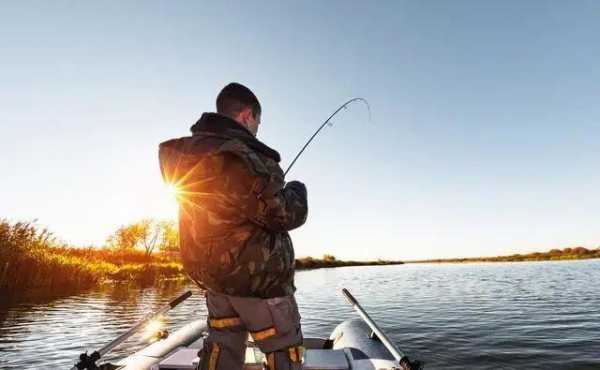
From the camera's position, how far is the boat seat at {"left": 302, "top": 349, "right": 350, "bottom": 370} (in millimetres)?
4662

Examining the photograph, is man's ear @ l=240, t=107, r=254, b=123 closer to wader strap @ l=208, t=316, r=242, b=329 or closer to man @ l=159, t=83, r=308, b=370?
man @ l=159, t=83, r=308, b=370

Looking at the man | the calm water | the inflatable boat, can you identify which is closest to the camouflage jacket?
the man

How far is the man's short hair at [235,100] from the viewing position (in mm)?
2906

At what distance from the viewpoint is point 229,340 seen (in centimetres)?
271

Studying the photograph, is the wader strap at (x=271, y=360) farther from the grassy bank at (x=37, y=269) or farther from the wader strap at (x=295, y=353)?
the grassy bank at (x=37, y=269)

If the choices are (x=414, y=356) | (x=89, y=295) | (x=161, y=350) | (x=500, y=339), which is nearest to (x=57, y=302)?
(x=89, y=295)

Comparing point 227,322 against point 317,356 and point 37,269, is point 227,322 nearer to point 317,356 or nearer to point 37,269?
point 317,356

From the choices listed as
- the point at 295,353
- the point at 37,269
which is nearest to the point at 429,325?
the point at 295,353

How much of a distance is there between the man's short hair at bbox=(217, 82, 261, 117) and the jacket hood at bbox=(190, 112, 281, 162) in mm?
170

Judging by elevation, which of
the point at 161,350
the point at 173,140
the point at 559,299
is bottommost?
the point at 559,299

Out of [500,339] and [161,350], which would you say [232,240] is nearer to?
[161,350]

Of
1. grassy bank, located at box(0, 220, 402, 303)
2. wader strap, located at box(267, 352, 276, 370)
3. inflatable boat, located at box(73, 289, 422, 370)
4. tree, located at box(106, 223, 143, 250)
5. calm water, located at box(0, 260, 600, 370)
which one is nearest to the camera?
wader strap, located at box(267, 352, 276, 370)

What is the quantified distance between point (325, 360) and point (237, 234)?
10.4 ft

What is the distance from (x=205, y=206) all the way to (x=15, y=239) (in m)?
19.4
